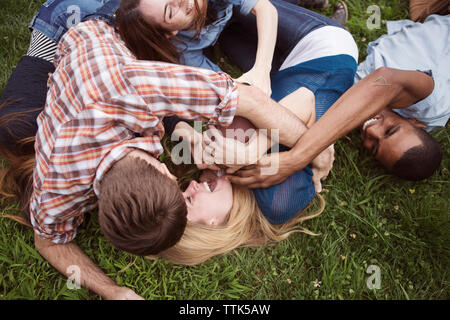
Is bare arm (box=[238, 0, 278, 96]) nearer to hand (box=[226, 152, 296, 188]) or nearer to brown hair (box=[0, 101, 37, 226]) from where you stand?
hand (box=[226, 152, 296, 188])

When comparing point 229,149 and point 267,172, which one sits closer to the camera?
point 229,149

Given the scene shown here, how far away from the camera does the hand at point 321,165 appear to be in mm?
2695

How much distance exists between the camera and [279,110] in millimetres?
2268

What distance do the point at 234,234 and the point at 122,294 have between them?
95 cm

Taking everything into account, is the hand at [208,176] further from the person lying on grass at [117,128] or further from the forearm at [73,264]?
the forearm at [73,264]

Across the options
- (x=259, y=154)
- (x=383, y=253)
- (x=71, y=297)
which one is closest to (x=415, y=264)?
(x=383, y=253)

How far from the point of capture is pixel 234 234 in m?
2.67

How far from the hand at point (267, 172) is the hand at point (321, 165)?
1.14 ft

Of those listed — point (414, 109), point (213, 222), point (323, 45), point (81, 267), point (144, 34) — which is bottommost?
point (81, 267)

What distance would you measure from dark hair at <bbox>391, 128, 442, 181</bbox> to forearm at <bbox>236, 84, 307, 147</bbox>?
1.02m


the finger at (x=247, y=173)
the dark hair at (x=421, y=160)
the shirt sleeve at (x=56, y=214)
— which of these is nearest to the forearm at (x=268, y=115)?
the finger at (x=247, y=173)

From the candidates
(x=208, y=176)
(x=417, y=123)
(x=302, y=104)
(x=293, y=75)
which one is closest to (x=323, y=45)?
(x=293, y=75)

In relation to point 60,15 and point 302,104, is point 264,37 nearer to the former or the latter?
point 302,104
